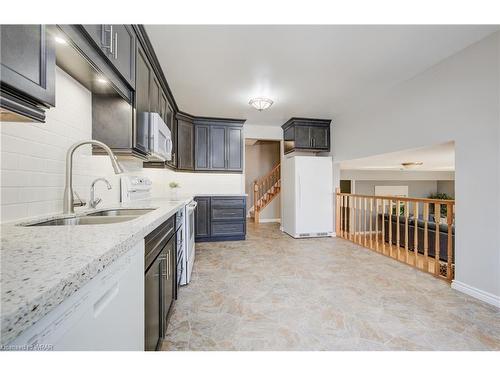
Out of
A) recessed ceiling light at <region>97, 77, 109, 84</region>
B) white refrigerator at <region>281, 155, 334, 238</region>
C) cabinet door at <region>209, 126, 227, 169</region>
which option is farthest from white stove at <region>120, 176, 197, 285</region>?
white refrigerator at <region>281, 155, 334, 238</region>

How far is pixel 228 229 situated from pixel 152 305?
325cm

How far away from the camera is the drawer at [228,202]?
4.39 metres

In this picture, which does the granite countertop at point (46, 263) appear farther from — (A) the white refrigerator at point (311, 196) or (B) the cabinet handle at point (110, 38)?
(A) the white refrigerator at point (311, 196)

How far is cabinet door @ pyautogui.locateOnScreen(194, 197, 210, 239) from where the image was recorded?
4.32 metres

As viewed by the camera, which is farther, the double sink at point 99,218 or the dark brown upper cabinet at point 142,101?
the dark brown upper cabinet at point 142,101

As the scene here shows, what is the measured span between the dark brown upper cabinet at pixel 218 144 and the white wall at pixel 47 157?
266cm

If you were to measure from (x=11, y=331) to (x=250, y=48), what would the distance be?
8.29 ft

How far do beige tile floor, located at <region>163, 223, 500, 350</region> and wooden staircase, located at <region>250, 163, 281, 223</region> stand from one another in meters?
3.81

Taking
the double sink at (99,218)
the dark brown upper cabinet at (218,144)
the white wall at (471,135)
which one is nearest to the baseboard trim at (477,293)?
the white wall at (471,135)

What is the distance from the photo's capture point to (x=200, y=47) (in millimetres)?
2273

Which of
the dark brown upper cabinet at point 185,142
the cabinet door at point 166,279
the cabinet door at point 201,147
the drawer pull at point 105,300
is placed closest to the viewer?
the drawer pull at point 105,300

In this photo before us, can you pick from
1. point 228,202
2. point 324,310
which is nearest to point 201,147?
point 228,202

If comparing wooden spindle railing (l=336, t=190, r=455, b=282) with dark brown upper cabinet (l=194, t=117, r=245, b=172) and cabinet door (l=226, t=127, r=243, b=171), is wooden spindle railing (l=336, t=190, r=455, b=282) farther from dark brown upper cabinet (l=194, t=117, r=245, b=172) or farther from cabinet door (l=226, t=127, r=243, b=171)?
dark brown upper cabinet (l=194, t=117, r=245, b=172)

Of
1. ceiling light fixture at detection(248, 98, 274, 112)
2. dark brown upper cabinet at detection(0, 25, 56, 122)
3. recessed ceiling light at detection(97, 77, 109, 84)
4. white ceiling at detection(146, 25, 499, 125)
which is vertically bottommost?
dark brown upper cabinet at detection(0, 25, 56, 122)
